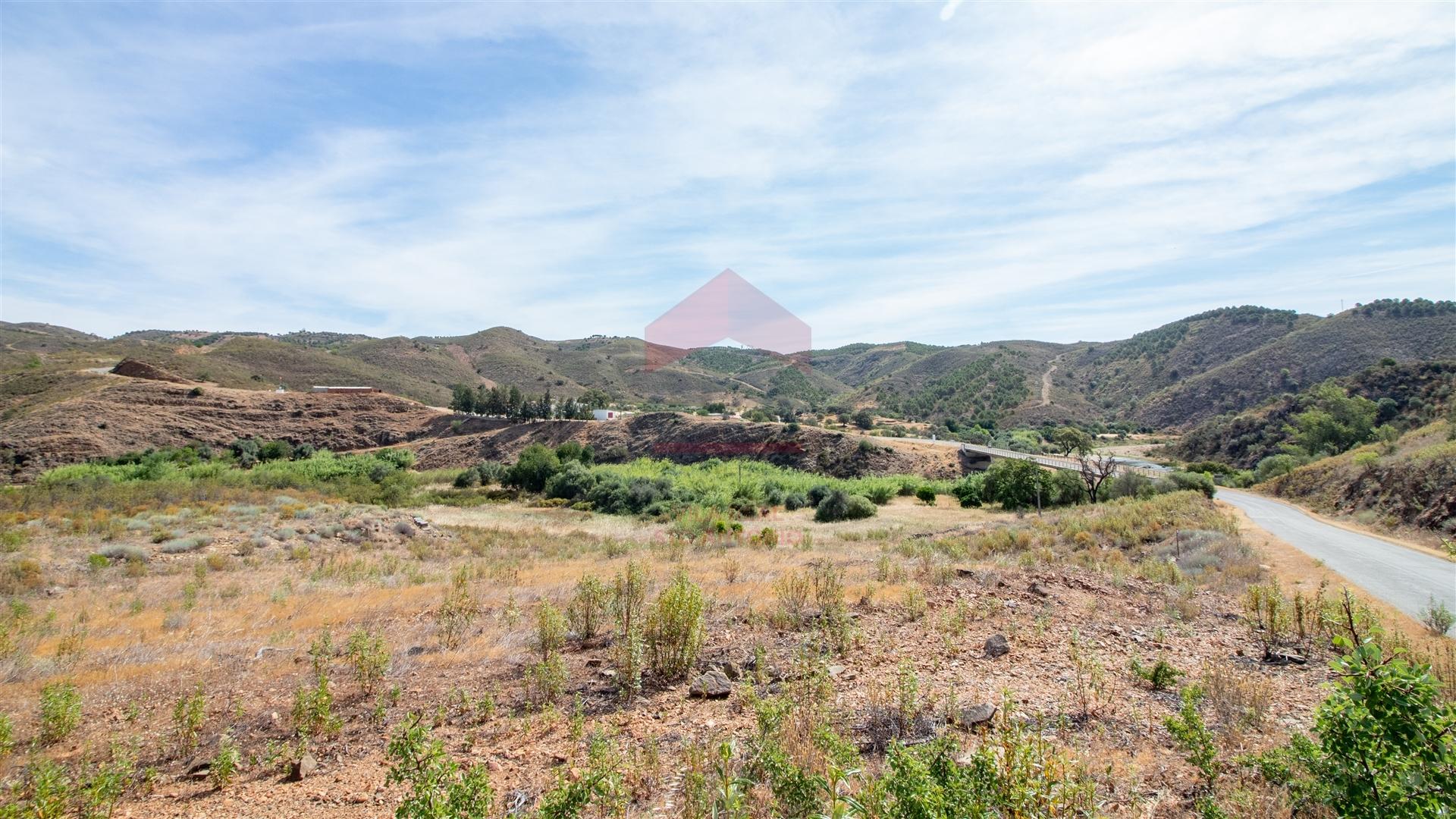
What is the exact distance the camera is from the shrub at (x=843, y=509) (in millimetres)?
29594

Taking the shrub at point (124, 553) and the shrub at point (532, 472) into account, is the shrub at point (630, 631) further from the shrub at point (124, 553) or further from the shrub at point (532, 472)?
the shrub at point (532, 472)

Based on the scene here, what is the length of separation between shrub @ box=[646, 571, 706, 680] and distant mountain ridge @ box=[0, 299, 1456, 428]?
6034 centimetres

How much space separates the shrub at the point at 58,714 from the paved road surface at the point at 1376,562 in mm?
15806

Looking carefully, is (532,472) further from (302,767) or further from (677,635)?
(302,767)

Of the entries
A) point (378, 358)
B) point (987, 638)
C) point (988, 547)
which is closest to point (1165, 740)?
point (987, 638)

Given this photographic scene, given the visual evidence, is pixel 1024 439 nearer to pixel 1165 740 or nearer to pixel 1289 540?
pixel 1289 540

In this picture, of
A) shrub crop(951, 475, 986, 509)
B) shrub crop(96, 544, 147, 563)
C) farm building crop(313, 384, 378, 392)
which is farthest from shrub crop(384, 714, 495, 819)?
farm building crop(313, 384, 378, 392)

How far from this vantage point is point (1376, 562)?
12312 millimetres

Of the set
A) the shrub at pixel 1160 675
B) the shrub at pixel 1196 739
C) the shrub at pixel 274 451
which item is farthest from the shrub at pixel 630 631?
the shrub at pixel 274 451

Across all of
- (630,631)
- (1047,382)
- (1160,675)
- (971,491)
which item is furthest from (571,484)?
(1047,382)

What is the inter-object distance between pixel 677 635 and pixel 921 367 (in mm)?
99195

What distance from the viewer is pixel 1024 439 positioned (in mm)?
53312

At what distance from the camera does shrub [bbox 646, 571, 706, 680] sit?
240 inches

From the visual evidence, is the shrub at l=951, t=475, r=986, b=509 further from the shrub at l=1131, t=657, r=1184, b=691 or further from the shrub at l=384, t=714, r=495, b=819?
the shrub at l=384, t=714, r=495, b=819
